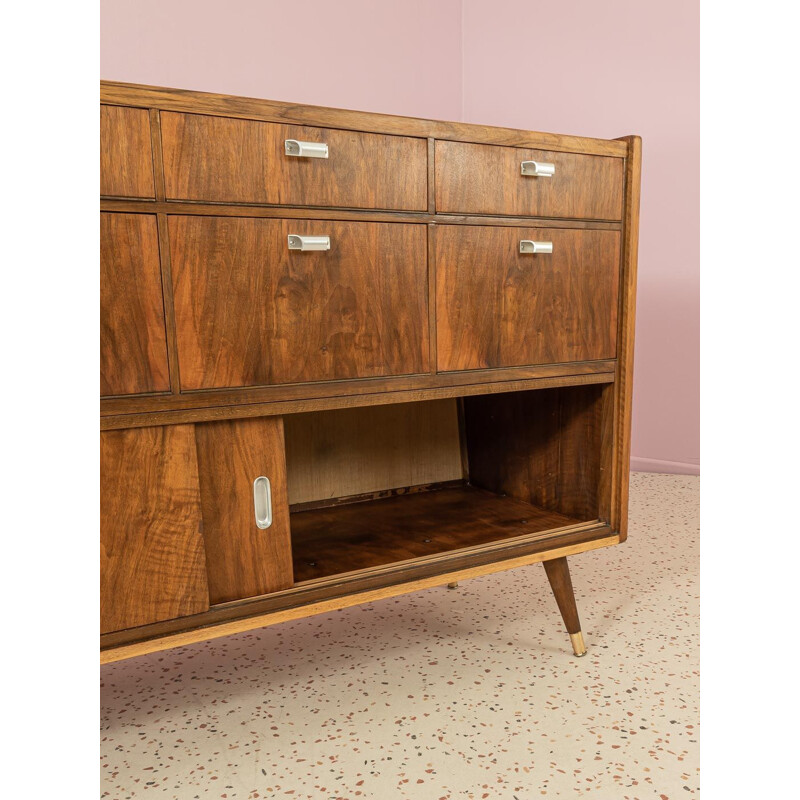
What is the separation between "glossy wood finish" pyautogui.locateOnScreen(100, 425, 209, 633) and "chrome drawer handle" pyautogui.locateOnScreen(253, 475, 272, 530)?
0.33 ft

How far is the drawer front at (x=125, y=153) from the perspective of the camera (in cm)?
103

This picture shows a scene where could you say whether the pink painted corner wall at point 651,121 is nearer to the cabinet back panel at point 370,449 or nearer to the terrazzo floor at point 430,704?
the terrazzo floor at point 430,704

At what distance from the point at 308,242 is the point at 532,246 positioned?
463mm

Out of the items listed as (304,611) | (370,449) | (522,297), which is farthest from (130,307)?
(370,449)

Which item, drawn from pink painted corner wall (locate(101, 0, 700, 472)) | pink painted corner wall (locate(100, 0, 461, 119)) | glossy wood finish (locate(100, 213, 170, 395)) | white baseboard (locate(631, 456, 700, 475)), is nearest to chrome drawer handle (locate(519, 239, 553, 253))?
glossy wood finish (locate(100, 213, 170, 395))

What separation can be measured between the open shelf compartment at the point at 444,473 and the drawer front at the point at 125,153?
72 centimetres

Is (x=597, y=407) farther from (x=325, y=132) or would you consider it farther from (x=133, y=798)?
(x=133, y=798)

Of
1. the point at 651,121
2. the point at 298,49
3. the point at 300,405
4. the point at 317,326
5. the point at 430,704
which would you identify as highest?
the point at 298,49

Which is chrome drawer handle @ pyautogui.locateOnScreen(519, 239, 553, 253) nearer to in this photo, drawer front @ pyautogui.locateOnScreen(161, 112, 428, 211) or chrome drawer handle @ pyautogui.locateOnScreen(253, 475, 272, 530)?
drawer front @ pyautogui.locateOnScreen(161, 112, 428, 211)

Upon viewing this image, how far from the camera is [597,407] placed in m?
1.64

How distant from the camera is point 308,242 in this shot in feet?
3.91

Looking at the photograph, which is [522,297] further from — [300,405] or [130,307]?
[130,307]
